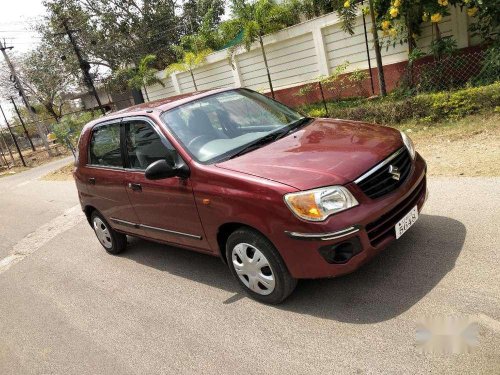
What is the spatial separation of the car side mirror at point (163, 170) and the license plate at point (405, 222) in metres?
1.77

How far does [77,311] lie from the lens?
443 centimetres

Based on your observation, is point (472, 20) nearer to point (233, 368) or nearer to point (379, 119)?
point (379, 119)

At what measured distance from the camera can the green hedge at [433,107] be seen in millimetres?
7273

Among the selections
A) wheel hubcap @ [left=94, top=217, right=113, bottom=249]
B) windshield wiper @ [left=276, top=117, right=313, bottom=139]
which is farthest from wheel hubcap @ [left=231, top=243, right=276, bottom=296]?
wheel hubcap @ [left=94, top=217, right=113, bottom=249]

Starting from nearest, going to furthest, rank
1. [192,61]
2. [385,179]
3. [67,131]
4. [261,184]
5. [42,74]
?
1. [261,184]
2. [385,179]
3. [192,61]
4. [67,131]
5. [42,74]

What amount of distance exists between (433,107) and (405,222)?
521 centimetres

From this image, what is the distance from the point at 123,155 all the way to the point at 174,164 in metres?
1.05

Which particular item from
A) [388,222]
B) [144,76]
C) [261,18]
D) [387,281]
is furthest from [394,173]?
[144,76]

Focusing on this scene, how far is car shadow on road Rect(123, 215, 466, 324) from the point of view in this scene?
3.23 meters

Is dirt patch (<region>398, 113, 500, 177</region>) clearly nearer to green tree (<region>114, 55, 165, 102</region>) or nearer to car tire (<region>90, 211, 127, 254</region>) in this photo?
car tire (<region>90, 211, 127, 254</region>)

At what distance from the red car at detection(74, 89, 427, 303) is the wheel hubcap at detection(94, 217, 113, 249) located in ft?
2.85

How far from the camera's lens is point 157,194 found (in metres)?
4.12

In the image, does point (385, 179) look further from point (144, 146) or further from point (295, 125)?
point (144, 146)

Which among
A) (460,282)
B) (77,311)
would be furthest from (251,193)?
(77,311)
